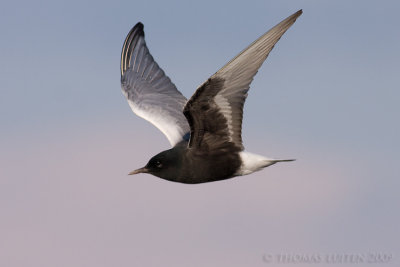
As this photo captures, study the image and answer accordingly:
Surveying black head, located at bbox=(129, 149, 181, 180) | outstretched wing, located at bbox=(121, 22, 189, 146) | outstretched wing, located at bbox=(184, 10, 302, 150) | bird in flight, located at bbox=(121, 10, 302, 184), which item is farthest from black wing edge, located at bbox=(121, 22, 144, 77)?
outstretched wing, located at bbox=(184, 10, 302, 150)

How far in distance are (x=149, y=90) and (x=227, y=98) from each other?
190 inches

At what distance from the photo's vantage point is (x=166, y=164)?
13.5m

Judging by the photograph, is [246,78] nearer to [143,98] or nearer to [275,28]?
[275,28]

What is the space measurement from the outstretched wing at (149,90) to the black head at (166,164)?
1.47 m

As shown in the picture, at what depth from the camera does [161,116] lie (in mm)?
15867

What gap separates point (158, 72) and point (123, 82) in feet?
2.81

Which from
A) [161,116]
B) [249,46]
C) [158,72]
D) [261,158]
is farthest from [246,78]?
[158,72]

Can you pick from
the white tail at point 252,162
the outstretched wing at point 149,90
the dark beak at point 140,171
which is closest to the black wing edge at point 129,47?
the outstretched wing at point 149,90

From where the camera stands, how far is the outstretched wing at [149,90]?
616 inches

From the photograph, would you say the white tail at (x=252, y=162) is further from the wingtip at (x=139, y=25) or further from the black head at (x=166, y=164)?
the wingtip at (x=139, y=25)

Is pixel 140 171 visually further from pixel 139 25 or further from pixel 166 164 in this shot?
pixel 139 25

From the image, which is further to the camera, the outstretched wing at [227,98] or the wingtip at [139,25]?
the wingtip at [139,25]

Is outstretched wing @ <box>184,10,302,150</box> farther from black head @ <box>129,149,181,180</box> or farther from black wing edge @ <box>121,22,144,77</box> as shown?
black wing edge @ <box>121,22,144,77</box>

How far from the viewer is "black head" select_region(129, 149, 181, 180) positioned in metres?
13.4
